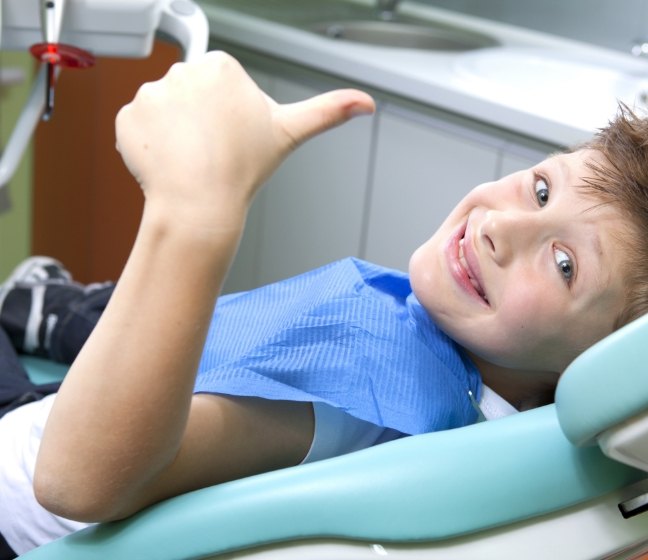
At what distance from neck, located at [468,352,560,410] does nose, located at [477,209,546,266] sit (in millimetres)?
144

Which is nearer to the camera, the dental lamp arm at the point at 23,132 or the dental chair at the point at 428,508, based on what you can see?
the dental chair at the point at 428,508

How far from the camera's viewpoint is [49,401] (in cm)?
124

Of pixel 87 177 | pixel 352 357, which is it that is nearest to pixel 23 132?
pixel 352 357

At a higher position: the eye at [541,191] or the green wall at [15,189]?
the eye at [541,191]

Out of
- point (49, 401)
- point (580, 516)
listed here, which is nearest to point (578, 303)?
point (580, 516)

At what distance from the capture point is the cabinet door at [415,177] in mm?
2139

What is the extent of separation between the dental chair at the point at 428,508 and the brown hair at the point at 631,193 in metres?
0.21

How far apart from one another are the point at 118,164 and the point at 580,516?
215 cm

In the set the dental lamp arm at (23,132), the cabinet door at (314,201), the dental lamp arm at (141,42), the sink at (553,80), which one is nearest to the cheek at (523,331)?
the dental lamp arm at (141,42)

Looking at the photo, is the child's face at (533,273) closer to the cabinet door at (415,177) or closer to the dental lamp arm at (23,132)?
the dental lamp arm at (23,132)

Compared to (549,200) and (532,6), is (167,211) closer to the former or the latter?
(549,200)

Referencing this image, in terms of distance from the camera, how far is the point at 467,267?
43.6 inches

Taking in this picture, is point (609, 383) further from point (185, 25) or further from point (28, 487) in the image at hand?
point (185, 25)

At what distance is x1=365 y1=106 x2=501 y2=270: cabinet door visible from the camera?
2.14m
